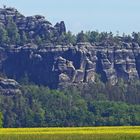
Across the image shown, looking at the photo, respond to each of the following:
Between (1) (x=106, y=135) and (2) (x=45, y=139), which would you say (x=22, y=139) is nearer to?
(2) (x=45, y=139)

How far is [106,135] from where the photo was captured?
113750 mm

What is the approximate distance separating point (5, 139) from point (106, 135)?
38.3ft

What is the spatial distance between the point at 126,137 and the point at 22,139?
10766 millimetres

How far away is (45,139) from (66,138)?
2456 mm

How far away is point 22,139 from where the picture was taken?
110m

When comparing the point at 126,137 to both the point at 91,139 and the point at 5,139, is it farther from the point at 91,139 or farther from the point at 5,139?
the point at 5,139

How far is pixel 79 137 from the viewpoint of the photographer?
366 feet

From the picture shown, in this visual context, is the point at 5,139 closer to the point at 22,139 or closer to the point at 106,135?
the point at 22,139

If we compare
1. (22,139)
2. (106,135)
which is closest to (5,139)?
(22,139)

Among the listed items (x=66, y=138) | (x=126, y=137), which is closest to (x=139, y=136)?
(x=126, y=137)

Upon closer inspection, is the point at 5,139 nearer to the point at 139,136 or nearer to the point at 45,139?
the point at 45,139

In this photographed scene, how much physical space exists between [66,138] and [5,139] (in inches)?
258

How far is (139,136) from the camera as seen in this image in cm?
10700

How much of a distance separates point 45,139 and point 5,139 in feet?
13.6
